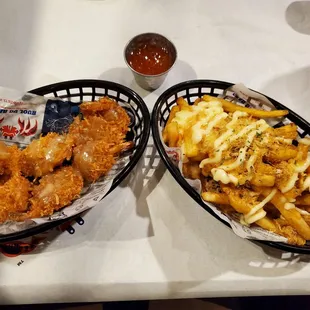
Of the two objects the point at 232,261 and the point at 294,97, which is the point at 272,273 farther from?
the point at 294,97

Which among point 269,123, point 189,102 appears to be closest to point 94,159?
point 189,102

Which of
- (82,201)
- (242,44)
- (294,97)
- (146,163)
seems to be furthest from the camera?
(242,44)

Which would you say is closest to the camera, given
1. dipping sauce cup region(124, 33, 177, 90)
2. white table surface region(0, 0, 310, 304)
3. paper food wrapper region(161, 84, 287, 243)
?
paper food wrapper region(161, 84, 287, 243)

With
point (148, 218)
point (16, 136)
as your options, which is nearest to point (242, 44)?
point (148, 218)

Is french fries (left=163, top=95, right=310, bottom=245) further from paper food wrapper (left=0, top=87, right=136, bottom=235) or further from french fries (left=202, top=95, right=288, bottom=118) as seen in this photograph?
paper food wrapper (left=0, top=87, right=136, bottom=235)

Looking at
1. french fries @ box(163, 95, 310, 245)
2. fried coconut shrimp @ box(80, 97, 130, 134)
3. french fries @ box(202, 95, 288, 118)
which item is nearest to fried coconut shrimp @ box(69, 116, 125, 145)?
fried coconut shrimp @ box(80, 97, 130, 134)

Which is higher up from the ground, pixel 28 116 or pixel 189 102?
pixel 189 102

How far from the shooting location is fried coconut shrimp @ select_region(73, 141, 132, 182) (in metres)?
1.15

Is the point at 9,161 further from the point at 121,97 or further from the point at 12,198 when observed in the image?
the point at 121,97

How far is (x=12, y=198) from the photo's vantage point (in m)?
1.08

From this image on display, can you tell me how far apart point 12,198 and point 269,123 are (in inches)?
29.9

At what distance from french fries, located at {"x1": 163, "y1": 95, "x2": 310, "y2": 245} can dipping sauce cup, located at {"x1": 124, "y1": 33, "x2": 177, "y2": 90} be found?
0.30 meters

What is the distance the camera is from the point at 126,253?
121 cm

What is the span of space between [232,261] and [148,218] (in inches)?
10.7
